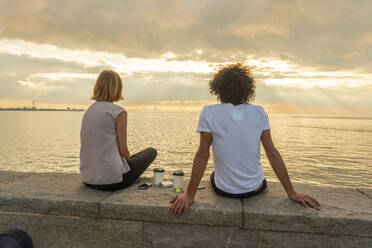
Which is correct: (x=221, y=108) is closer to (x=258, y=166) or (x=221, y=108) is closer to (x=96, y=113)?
(x=258, y=166)

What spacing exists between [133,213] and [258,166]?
141 cm

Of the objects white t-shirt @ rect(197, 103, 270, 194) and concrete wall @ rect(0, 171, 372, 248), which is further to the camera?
white t-shirt @ rect(197, 103, 270, 194)

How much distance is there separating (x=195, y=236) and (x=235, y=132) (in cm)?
112

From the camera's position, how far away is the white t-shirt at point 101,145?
3186 mm

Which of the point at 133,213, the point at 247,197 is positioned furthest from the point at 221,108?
the point at 133,213

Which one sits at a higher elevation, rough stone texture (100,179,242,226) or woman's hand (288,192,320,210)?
woman's hand (288,192,320,210)

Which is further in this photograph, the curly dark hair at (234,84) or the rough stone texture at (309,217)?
the curly dark hair at (234,84)

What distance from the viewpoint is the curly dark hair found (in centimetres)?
285

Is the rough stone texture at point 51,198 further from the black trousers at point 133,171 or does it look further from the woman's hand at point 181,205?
the woman's hand at point 181,205

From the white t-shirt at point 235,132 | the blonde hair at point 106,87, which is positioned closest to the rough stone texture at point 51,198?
the blonde hair at point 106,87

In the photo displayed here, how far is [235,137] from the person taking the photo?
280 cm

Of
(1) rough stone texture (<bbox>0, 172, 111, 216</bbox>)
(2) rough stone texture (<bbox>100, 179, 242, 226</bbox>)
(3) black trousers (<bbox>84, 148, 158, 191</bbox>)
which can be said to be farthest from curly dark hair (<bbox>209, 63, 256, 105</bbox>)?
(1) rough stone texture (<bbox>0, 172, 111, 216</bbox>)

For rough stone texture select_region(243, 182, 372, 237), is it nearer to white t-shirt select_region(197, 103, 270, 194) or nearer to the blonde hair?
white t-shirt select_region(197, 103, 270, 194)

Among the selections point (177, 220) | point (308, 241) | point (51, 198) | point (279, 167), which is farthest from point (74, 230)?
point (308, 241)
